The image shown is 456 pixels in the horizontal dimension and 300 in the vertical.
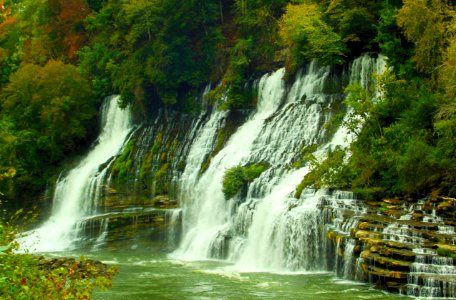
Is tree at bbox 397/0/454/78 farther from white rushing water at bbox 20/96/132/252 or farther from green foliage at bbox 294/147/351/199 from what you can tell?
white rushing water at bbox 20/96/132/252

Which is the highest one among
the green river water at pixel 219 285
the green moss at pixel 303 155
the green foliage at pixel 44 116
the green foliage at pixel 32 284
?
the green foliage at pixel 44 116

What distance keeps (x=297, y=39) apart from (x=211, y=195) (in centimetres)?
952

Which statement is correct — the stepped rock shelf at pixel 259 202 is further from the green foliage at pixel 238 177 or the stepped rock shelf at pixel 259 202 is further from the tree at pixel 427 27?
the tree at pixel 427 27

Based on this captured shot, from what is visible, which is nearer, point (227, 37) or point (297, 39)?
point (297, 39)

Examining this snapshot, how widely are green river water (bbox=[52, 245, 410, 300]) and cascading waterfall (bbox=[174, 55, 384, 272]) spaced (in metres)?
1.28

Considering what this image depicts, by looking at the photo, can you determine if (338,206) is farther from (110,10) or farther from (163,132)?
(110,10)

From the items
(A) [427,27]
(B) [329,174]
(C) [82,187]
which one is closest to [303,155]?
(B) [329,174]

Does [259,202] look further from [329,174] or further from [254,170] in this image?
[329,174]

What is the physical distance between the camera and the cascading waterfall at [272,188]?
22.2 metres

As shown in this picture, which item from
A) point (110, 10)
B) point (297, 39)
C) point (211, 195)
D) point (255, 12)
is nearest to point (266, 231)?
point (211, 195)

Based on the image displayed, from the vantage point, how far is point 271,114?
1262 inches

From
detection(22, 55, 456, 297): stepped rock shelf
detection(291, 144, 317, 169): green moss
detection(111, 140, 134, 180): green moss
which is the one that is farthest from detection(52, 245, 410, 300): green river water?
detection(111, 140, 134, 180): green moss

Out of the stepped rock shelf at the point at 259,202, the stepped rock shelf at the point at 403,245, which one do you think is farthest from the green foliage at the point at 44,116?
the stepped rock shelf at the point at 403,245

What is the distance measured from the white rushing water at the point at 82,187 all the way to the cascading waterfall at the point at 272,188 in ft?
20.3
